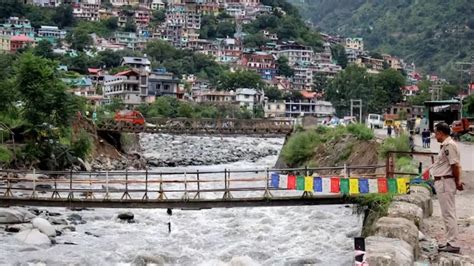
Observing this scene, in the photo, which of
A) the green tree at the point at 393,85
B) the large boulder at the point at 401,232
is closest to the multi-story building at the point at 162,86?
the green tree at the point at 393,85

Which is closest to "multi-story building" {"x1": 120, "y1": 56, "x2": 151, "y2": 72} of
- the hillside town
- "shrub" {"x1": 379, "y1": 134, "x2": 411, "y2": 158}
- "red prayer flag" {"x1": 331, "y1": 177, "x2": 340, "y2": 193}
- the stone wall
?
the hillside town

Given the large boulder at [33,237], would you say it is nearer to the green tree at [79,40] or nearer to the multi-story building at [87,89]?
the multi-story building at [87,89]

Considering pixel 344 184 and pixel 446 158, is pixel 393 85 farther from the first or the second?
pixel 446 158

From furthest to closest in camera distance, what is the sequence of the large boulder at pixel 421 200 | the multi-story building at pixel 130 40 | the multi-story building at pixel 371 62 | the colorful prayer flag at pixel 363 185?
1. the multi-story building at pixel 371 62
2. the multi-story building at pixel 130 40
3. the colorful prayer flag at pixel 363 185
4. the large boulder at pixel 421 200

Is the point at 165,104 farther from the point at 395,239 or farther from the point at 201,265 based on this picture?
the point at 395,239

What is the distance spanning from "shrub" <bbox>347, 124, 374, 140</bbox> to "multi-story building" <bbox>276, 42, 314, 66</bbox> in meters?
133

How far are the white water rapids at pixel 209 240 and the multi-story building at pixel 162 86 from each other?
262 feet

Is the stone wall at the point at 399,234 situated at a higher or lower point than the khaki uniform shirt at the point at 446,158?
lower

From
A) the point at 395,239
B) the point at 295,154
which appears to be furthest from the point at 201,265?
the point at 295,154

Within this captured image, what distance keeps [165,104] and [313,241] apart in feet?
252

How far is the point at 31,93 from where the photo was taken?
37.5 metres

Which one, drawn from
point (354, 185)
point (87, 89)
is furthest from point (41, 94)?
point (87, 89)

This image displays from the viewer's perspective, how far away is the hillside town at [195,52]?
345 ft

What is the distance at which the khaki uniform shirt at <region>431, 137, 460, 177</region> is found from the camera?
8.95 m
